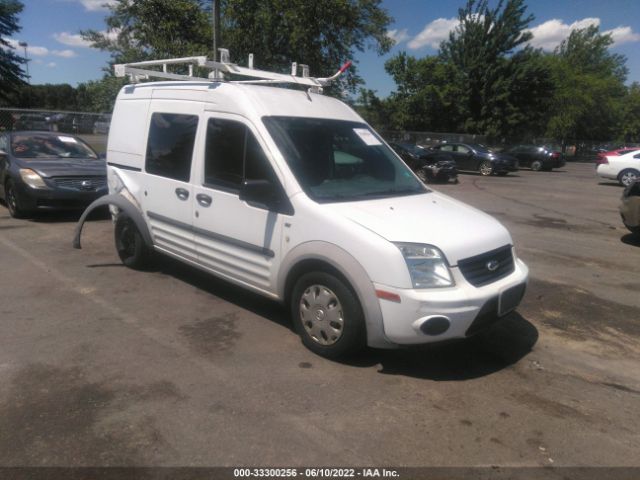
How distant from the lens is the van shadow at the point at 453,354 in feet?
12.3

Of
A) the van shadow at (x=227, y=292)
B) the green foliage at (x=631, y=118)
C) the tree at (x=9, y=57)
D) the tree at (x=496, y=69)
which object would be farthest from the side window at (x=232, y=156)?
the green foliage at (x=631, y=118)

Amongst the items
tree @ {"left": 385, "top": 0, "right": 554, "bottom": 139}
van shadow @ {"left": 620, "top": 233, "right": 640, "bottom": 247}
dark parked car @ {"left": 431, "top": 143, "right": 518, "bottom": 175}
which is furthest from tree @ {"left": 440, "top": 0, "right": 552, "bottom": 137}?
van shadow @ {"left": 620, "top": 233, "right": 640, "bottom": 247}

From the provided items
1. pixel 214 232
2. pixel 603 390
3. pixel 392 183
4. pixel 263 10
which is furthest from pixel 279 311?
pixel 263 10

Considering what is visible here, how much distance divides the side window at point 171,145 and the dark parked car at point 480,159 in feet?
63.4

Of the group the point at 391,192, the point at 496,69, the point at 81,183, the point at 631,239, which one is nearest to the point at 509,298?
the point at 391,192

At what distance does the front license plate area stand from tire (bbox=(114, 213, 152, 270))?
386 cm

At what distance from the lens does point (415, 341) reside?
340cm

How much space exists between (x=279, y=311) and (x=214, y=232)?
100 centimetres

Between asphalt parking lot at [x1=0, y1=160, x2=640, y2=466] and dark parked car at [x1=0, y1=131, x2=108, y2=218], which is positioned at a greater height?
dark parked car at [x1=0, y1=131, x2=108, y2=218]

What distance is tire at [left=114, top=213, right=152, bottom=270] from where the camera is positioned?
18.7ft

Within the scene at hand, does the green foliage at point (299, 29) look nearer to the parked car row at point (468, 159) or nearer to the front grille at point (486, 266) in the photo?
the parked car row at point (468, 159)

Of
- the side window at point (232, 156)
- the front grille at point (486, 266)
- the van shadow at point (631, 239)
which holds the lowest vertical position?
the van shadow at point (631, 239)

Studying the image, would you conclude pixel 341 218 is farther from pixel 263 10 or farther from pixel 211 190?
pixel 263 10

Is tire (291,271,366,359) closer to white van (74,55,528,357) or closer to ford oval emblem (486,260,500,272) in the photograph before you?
white van (74,55,528,357)
